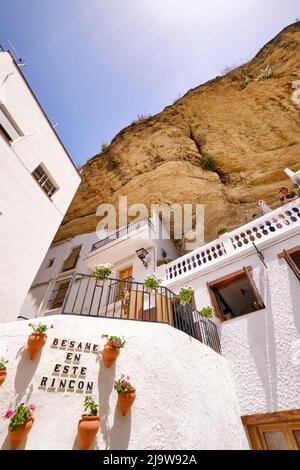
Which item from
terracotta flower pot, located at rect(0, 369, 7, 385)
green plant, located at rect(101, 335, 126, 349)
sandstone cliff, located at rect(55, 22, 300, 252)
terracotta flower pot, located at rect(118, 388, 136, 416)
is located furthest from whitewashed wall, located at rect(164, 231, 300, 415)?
sandstone cliff, located at rect(55, 22, 300, 252)

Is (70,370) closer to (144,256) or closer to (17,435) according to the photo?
(17,435)

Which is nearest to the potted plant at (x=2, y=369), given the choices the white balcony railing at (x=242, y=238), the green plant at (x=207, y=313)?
the green plant at (x=207, y=313)

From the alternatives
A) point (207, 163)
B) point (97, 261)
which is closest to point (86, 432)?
point (97, 261)

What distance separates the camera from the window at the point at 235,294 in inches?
262

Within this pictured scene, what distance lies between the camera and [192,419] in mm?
3834

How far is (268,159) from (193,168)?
12.2 feet

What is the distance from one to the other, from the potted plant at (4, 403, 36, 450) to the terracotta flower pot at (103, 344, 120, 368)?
4.11 feet

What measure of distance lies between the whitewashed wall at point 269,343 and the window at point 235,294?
204 mm

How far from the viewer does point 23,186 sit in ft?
26.7

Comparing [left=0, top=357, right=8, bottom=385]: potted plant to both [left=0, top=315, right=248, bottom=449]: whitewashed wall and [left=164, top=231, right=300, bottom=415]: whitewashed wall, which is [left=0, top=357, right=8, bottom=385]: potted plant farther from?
[left=164, top=231, right=300, bottom=415]: whitewashed wall

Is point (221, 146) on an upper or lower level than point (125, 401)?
upper

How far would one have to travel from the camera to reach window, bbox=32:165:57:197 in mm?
9227

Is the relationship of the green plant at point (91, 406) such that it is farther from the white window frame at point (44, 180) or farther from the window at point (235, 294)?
the white window frame at point (44, 180)

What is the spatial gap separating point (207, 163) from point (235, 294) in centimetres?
722
